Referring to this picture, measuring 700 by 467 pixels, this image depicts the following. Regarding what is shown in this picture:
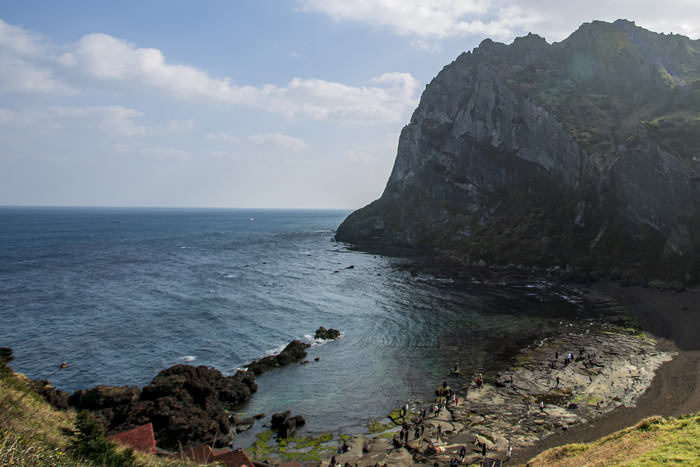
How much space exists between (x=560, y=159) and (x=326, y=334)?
7615 centimetres

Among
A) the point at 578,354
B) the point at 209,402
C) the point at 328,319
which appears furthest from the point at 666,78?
the point at 209,402

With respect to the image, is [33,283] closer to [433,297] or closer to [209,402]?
[209,402]

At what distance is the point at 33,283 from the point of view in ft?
276

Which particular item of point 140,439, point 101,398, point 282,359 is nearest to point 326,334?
point 282,359

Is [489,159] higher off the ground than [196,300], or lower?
higher

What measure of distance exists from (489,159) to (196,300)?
87537 mm

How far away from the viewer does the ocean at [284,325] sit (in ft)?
134

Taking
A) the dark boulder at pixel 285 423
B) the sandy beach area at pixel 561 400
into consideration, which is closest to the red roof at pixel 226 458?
the dark boulder at pixel 285 423

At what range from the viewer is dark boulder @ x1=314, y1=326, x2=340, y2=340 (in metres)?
54.5

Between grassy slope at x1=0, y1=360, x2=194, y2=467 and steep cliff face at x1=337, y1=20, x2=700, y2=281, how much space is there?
3313 inches

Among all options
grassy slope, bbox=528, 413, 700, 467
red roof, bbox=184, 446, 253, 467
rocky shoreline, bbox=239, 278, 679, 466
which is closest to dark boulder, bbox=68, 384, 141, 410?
red roof, bbox=184, 446, 253, 467

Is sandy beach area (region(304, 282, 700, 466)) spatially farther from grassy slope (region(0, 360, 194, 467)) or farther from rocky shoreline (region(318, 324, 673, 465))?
grassy slope (region(0, 360, 194, 467))

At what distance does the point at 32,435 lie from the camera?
1716 centimetres

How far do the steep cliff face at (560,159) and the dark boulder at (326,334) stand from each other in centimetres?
5564
